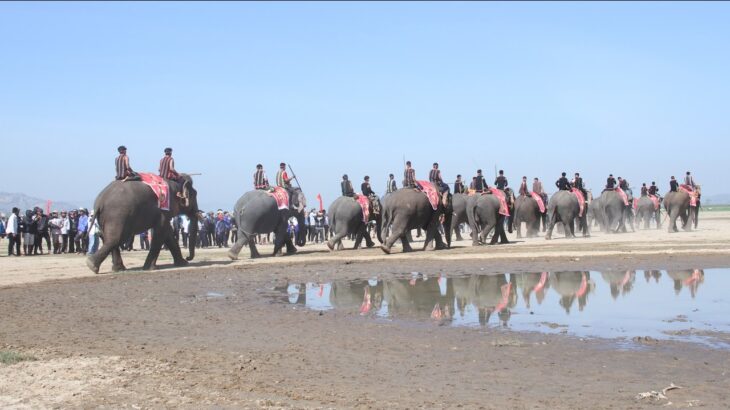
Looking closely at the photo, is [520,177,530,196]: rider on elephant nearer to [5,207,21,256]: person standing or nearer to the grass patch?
[5,207,21,256]: person standing

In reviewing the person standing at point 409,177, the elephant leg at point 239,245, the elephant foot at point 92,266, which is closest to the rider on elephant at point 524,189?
the person standing at point 409,177

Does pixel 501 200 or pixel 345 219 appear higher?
pixel 501 200

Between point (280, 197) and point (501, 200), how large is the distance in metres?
7.74

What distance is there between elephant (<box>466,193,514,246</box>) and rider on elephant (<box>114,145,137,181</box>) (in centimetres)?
1204

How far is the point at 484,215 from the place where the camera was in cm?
2866

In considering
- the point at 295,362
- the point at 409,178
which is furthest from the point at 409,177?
the point at 295,362

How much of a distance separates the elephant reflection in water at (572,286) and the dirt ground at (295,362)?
10.3 ft

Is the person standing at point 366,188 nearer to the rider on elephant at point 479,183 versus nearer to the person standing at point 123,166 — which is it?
the rider on elephant at point 479,183

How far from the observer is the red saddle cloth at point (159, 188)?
835 inches

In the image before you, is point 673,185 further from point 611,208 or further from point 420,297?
point 420,297

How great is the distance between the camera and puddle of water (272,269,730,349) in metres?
10.9

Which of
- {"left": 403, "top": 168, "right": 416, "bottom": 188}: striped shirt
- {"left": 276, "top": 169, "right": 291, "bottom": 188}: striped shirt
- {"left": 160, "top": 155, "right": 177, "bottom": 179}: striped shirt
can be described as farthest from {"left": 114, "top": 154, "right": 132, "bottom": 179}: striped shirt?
{"left": 403, "top": 168, "right": 416, "bottom": 188}: striped shirt

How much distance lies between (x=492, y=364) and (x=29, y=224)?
96.7ft

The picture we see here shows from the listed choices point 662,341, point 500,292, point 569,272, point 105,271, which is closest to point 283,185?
point 105,271
